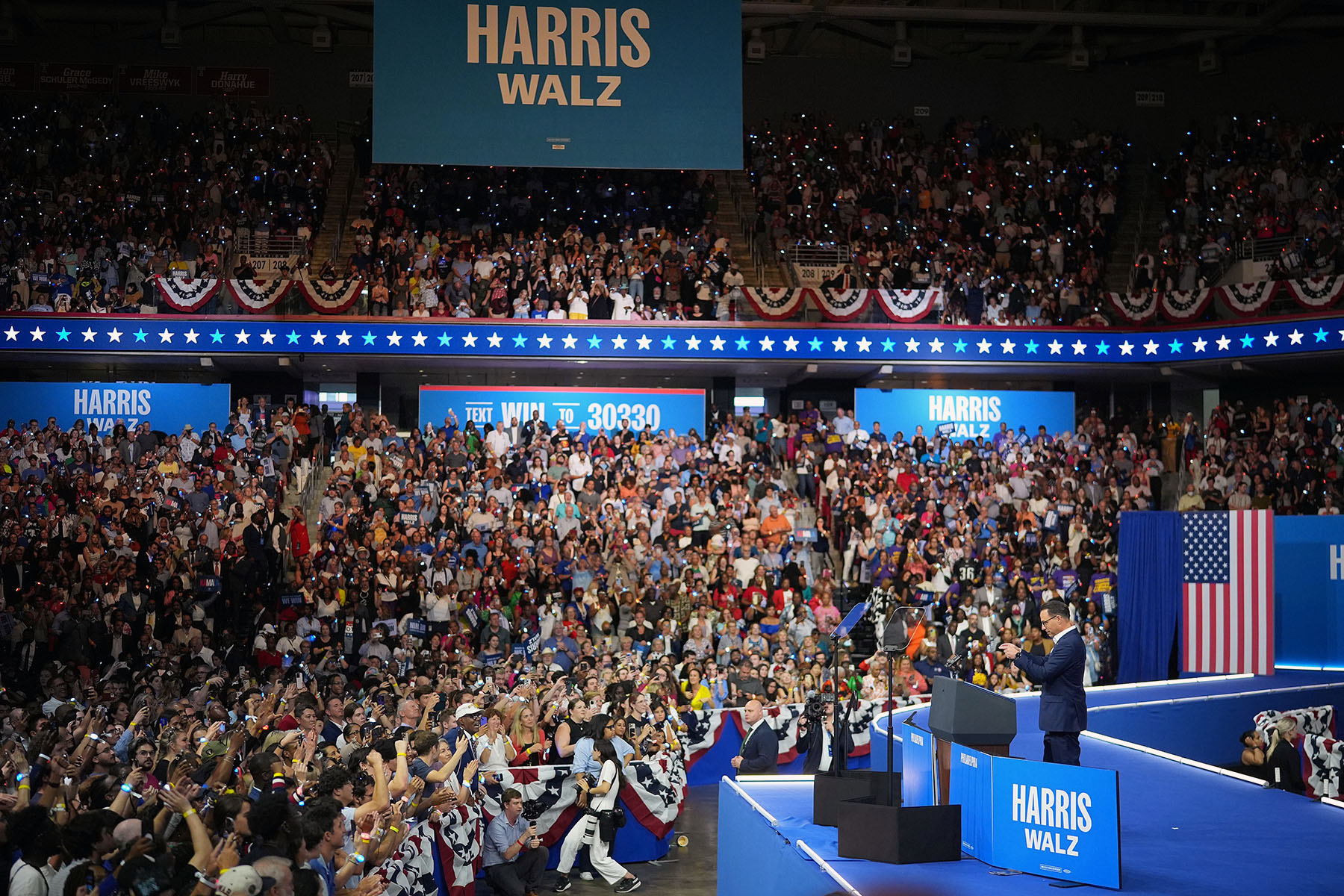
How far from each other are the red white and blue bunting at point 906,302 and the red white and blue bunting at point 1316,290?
21.5 ft

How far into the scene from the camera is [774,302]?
25.3m

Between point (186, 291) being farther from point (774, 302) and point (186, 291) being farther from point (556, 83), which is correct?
point (556, 83)

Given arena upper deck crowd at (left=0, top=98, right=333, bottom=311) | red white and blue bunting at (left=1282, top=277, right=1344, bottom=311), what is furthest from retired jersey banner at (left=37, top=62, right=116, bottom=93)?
red white and blue bunting at (left=1282, top=277, right=1344, bottom=311)

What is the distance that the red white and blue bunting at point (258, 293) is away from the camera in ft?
79.6

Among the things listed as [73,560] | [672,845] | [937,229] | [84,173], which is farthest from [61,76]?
[672,845]

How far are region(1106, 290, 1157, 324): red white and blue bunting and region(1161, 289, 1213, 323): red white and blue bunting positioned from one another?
0.22 m

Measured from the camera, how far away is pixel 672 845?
1278 centimetres

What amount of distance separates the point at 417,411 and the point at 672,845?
53.1 ft

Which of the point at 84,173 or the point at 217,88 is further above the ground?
the point at 217,88

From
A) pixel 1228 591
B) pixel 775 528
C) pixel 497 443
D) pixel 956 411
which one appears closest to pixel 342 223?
pixel 497 443

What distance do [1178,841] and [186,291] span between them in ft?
67.4

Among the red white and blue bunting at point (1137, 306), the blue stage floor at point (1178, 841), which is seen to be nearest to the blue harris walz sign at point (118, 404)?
the red white and blue bunting at point (1137, 306)

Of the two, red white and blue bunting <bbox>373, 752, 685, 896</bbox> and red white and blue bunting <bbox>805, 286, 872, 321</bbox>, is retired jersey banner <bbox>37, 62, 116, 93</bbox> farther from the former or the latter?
red white and blue bunting <bbox>373, 752, 685, 896</bbox>

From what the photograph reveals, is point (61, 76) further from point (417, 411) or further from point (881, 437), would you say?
point (881, 437)
